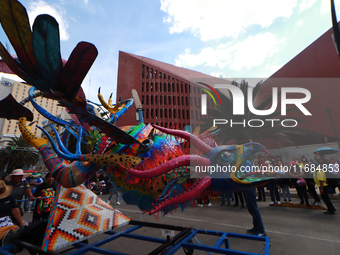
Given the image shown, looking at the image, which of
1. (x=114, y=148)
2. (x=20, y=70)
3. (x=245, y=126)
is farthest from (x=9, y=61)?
(x=245, y=126)

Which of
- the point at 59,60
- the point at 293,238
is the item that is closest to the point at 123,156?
the point at 59,60

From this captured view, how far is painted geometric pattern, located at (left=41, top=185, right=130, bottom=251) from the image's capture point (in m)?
1.85

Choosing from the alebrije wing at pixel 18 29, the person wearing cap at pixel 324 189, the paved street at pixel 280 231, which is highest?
the alebrije wing at pixel 18 29

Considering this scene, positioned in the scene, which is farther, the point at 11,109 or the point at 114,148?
the point at 11,109

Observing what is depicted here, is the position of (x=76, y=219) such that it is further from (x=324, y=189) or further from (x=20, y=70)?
(x=324, y=189)

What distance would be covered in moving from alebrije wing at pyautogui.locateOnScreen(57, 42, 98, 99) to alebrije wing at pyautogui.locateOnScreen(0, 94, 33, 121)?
2130 mm

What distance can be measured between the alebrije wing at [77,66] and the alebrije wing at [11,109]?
6.99 ft

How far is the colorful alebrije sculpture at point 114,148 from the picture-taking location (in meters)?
1.55

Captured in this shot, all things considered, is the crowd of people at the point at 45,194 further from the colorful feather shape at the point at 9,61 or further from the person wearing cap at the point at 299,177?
the colorful feather shape at the point at 9,61

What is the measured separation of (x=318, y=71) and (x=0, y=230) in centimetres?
1909

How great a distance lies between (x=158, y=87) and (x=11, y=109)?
80.0ft

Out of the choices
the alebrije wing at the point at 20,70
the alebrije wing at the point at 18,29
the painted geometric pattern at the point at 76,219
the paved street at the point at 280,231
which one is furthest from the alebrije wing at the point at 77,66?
the paved street at the point at 280,231

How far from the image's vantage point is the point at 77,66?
5.49ft

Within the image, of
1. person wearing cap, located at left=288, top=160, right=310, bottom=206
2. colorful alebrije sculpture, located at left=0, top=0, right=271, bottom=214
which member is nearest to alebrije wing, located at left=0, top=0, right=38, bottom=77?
colorful alebrije sculpture, located at left=0, top=0, right=271, bottom=214
